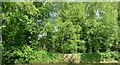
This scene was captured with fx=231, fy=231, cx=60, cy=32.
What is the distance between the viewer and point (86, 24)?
1364 cm

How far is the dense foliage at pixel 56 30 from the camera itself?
12039 millimetres

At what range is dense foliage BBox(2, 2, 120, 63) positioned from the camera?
12.0 metres

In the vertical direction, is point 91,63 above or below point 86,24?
below

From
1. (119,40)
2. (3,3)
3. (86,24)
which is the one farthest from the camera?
(119,40)

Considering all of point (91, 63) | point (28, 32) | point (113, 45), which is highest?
point (28, 32)

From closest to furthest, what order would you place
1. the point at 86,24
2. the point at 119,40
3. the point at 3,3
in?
the point at 3,3 → the point at 86,24 → the point at 119,40

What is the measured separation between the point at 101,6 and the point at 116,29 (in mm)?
1672

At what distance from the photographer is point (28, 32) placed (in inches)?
495

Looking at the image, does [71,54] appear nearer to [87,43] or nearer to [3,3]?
[87,43]

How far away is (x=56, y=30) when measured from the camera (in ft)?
42.4

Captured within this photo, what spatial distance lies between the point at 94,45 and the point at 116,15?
230 cm

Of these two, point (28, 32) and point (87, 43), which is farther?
point (87, 43)

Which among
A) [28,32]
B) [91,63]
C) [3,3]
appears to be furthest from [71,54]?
[3,3]

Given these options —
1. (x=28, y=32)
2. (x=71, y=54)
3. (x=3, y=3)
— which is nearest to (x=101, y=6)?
(x=71, y=54)
